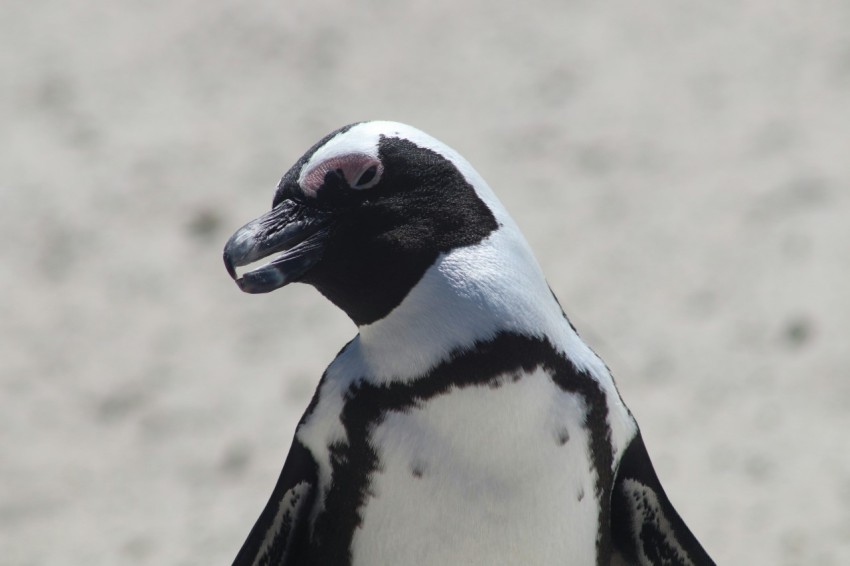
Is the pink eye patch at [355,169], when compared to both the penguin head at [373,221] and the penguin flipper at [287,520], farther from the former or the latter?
the penguin flipper at [287,520]

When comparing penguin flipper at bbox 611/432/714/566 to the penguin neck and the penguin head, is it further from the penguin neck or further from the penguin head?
the penguin head

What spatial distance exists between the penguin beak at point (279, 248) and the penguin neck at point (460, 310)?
5.1 inches

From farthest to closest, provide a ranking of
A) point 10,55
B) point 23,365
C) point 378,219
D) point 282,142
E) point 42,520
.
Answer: point 10,55
point 282,142
point 23,365
point 42,520
point 378,219

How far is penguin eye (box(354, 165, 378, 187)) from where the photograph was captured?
166cm

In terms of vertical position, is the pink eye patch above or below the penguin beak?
above

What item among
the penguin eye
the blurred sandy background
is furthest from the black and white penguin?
the blurred sandy background

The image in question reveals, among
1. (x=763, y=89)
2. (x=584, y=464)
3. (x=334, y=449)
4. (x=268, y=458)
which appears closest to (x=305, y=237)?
(x=334, y=449)

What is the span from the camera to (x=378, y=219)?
166 cm

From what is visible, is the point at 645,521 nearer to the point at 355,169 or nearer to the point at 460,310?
the point at 460,310

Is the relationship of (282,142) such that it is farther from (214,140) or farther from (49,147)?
(49,147)

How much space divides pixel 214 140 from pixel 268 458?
1397 millimetres

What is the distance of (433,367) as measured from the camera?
1654 millimetres

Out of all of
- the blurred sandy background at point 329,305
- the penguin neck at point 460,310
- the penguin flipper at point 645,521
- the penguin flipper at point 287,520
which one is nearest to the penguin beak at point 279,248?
the penguin neck at point 460,310

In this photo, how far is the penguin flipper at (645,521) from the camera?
191 cm
